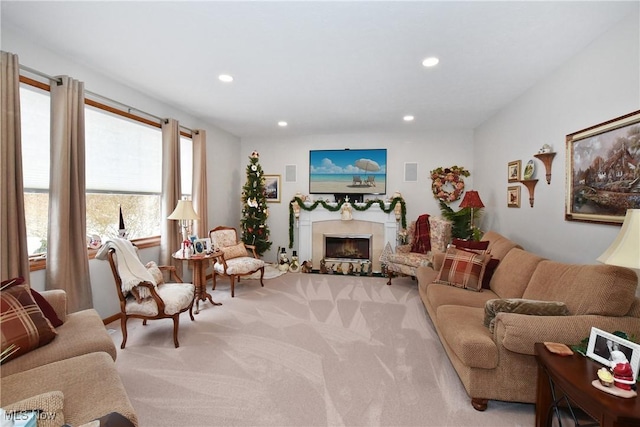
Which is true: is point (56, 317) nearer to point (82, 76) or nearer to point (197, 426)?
point (197, 426)

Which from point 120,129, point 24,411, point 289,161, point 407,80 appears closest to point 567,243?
point 407,80

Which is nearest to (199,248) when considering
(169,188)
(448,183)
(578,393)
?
(169,188)

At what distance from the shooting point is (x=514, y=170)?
387 centimetres

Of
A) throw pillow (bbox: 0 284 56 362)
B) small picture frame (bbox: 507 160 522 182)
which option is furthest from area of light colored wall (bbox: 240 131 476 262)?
throw pillow (bbox: 0 284 56 362)

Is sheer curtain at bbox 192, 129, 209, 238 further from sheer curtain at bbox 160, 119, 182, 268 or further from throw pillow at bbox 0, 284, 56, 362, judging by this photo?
throw pillow at bbox 0, 284, 56, 362

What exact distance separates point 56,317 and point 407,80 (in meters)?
3.85

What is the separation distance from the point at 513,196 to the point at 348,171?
2907 millimetres

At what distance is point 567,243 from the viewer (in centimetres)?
278

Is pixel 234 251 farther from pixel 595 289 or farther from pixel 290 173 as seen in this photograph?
pixel 595 289

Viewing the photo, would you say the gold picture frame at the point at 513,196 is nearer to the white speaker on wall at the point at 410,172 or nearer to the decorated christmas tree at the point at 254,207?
the white speaker on wall at the point at 410,172

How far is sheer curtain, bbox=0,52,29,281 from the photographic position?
86.6 inches

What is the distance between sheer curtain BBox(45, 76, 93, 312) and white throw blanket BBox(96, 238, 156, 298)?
1.10ft

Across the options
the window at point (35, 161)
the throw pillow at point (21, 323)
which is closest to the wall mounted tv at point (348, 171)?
the window at point (35, 161)

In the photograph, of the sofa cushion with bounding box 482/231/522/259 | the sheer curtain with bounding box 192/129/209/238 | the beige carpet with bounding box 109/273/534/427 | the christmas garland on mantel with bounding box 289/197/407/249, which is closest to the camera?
the beige carpet with bounding box 109/273/534/427
